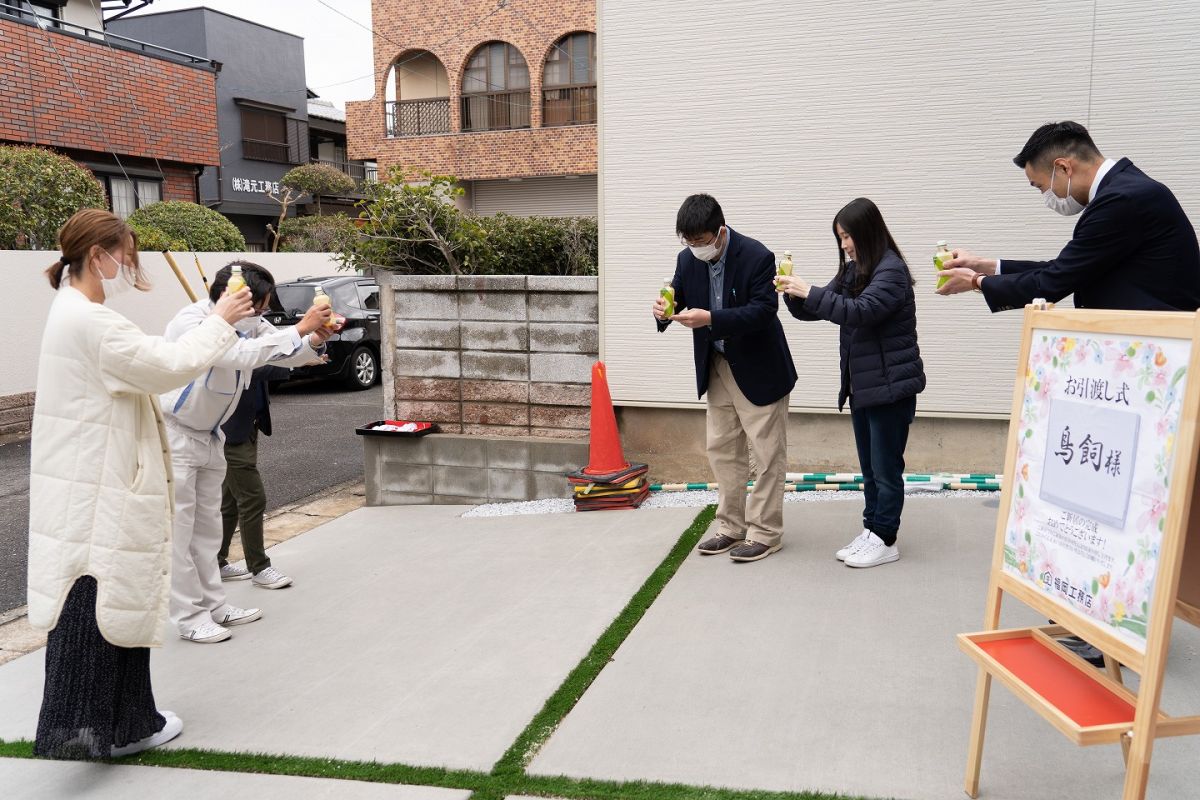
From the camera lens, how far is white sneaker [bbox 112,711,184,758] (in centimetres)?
323

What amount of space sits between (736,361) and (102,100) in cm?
1668

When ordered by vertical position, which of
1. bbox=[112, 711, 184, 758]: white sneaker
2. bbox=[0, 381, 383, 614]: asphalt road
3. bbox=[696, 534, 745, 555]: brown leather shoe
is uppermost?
bbox=[696, 534, 745, 555]: brown leather shoe

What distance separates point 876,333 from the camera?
14.3ft

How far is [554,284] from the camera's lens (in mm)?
6391

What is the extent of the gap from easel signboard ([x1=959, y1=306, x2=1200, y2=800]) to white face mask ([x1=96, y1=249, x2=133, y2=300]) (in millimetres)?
2948

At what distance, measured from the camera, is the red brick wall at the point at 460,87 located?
23.0 metres

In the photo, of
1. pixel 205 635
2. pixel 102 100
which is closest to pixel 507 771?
pixel 205 635

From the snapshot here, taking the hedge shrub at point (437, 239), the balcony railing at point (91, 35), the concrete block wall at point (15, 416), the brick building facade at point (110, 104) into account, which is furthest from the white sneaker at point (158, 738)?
the brick building facade at point (110, 104)

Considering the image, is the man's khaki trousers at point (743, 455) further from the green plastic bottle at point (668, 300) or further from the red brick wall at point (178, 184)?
the red brick wall at point (178, 184)

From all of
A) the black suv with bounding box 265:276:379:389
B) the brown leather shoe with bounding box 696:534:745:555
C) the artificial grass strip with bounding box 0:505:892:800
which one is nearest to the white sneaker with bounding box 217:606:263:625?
the artificial grass strip with bounding box 0:505:892:800

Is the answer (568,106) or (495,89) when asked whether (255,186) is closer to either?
(495,89)

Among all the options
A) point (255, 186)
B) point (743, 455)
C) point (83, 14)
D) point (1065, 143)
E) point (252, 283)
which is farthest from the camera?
point (255, 186)

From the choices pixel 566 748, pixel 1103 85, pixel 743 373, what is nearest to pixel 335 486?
pixel 743 373

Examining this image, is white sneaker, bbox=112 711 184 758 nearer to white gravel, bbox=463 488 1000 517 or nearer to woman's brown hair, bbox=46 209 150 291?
woman's brown hair, bbox=46 209 150 291
